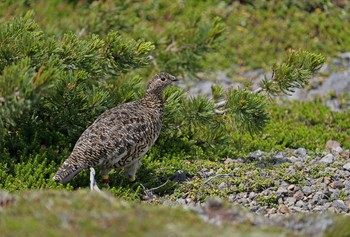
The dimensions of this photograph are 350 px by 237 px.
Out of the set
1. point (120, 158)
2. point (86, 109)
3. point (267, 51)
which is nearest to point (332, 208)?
point (120, 158)

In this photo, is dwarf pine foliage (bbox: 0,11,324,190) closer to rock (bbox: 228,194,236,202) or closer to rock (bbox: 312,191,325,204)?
rock (bbox: 228,194,236,202)

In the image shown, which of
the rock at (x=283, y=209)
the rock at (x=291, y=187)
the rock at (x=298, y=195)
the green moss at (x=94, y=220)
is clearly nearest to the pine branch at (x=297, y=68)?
the rock at (x=291, y=187)

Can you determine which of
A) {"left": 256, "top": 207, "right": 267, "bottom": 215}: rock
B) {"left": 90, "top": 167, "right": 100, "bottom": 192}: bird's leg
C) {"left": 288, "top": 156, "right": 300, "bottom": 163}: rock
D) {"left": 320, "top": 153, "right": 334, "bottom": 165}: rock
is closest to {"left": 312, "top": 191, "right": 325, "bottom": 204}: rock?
{"left": 256, "top": 207, "right": 267, "bottom": 215}: rock

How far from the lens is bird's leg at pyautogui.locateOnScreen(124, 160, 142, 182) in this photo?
7.52 metres

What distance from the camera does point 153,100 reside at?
784 cm

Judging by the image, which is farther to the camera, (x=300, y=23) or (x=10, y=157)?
(x=300, y=23)

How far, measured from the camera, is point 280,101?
1148cm

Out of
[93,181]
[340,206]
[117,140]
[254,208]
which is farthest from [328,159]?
[93,181]

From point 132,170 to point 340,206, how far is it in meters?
2.11

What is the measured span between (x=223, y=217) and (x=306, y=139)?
204 inches

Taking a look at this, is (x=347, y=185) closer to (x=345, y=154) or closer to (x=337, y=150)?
(x=345, y=154)

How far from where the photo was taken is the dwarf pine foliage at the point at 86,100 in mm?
7379

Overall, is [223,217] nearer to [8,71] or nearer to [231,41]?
[8,71]

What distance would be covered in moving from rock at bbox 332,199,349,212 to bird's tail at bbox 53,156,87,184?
8.23 ft
